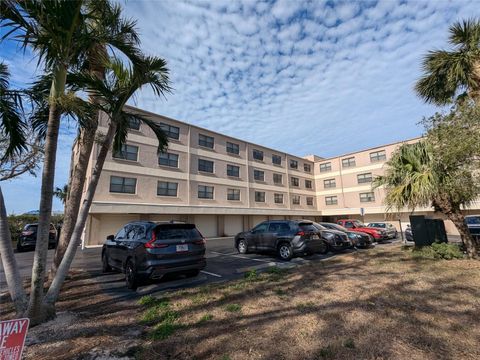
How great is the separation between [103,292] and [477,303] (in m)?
8.42

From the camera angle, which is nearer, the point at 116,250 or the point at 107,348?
the point at 107,348

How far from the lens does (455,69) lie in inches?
384

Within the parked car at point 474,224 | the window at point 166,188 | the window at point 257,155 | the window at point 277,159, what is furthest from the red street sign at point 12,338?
the window at point 277,159

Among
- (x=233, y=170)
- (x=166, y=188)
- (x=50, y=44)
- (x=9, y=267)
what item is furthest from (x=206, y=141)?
(x=9, y=267)

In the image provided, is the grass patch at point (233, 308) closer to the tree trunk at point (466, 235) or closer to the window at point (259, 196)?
the tree trunk at point (466, 235)

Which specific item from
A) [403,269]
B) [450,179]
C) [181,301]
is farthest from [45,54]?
[450,179]

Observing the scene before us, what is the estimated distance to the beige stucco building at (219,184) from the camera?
21.6 meters

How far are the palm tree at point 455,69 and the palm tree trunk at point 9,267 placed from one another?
1377cm

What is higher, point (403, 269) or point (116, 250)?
→ point (116, 250)

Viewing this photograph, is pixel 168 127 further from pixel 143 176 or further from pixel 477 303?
pixel 477 303

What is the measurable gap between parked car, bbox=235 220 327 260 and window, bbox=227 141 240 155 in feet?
62.9

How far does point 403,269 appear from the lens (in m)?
8.09

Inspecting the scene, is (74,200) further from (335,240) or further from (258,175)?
(258,175)

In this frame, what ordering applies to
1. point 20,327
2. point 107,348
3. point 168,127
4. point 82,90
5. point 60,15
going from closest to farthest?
point 20,327 < point 107,348 < point 60,15 < point 82,90 < point 168,127
